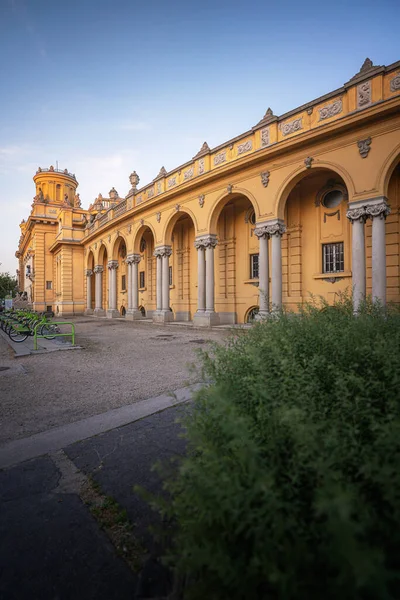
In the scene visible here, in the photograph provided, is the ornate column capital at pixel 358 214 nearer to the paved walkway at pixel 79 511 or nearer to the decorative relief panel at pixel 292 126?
the decorative relief panel at pixel 292 126

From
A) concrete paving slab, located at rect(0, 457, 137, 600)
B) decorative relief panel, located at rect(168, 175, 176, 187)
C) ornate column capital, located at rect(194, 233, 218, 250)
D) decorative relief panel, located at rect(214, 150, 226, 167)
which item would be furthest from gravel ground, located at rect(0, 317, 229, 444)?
decorative relief panel, located at rect(168, 175, 176, 187)

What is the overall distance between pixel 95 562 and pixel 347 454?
1.55 m

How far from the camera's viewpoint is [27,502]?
227cm

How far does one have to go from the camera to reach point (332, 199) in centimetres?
1392

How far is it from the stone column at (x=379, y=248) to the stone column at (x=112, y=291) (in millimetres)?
20263

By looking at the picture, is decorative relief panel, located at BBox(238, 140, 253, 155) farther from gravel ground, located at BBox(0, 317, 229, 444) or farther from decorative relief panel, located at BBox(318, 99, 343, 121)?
gravel ground, located at BBox(0, 317, 229, 444)

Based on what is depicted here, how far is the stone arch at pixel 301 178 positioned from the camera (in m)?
11.4

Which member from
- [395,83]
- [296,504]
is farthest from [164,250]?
[296,504]

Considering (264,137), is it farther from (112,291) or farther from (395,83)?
(112,291)

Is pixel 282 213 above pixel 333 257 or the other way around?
above

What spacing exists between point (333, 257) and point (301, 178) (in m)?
3.74

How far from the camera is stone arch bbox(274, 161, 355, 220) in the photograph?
11.4m

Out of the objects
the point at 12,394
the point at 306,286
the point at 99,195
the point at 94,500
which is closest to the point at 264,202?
the point at 306,286

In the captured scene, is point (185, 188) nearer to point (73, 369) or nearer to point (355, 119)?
point (355, 119)
